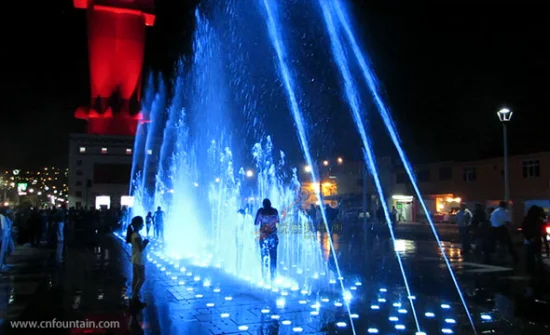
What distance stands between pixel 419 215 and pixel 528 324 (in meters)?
40.4

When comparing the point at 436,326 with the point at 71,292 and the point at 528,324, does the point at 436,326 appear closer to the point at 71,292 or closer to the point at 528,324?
the point at 528,324

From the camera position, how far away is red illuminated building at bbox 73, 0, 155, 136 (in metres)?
72.7

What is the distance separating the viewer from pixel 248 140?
74.3 meters

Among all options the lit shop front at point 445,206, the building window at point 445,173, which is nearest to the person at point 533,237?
the lit shop front at point 445,206

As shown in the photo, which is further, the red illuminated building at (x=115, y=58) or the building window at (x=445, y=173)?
the red illuminated building at (x=115, y=58)

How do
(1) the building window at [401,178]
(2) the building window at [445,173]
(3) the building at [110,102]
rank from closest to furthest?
(2) the building window at [445,173] → (1) the building window at [401,178] → (3) the building at [110,102]

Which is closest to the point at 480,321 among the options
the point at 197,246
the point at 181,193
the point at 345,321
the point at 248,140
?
the point at 345,321

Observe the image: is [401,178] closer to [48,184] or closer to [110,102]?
[110,102]

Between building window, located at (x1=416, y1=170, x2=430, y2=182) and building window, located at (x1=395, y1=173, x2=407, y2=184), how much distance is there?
4.30 feet

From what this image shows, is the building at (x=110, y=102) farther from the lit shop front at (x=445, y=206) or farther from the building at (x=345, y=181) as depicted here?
the lit shop front at (x=445, y=206)

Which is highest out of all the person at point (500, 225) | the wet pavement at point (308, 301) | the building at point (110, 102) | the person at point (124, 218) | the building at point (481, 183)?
the building at point (110, 102)

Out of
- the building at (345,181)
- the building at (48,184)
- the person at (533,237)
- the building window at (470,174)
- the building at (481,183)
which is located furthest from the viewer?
the building at (48,184)

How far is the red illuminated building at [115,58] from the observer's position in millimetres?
72688

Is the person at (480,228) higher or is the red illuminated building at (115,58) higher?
the red illuminated building at (115,58)
